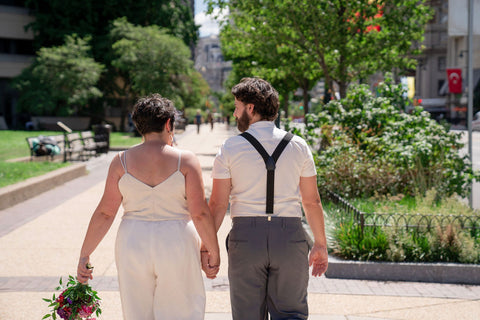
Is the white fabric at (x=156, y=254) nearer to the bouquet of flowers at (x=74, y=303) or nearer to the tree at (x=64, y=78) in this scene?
the bouquet of flowers at (x=74, y=303)

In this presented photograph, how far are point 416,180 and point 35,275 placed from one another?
18.6 feet

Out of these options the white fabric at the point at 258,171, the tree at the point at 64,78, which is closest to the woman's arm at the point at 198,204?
the white fabric at the point at 258,171

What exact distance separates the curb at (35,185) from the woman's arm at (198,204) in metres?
7.81

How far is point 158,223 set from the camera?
320 centimetres

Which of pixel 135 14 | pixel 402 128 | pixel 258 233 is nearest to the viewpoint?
pixel 258 233

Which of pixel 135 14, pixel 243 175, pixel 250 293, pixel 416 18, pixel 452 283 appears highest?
pixel 135 14

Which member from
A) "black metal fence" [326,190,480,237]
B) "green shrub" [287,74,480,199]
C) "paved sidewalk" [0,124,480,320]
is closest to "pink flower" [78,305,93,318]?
"paved sidewalk" [0,124,480,320]

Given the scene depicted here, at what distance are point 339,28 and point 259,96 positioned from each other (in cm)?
1238

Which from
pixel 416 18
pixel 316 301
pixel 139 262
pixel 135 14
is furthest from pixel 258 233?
pixel 135 14

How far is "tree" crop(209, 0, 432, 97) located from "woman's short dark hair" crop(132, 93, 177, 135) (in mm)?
11974

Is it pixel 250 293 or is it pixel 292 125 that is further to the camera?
pixel 292 125

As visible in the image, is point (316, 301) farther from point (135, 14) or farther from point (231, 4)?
point (135, 14)

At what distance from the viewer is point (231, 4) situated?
16.2m

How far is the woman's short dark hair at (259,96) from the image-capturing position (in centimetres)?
325
